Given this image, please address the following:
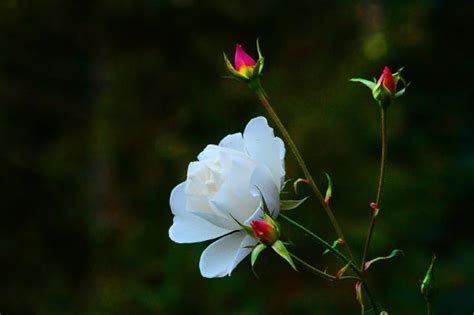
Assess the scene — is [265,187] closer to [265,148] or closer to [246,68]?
[265,148]

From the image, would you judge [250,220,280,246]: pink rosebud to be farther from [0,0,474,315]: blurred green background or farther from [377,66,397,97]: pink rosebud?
[0,0,474,315]: blurred green background

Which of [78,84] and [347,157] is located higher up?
[347,157]

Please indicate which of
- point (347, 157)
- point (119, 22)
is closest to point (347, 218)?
point (347, 157)

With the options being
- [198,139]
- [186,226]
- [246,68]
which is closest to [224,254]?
A: [186,226]

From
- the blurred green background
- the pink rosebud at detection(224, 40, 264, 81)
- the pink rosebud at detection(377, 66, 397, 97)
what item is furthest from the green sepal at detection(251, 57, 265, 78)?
the blurred green background

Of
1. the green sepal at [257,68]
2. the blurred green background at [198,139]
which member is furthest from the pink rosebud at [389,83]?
the blurred green background at [198,139]

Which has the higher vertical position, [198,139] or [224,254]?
[224,254]

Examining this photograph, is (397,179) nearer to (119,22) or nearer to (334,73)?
(334,73)
